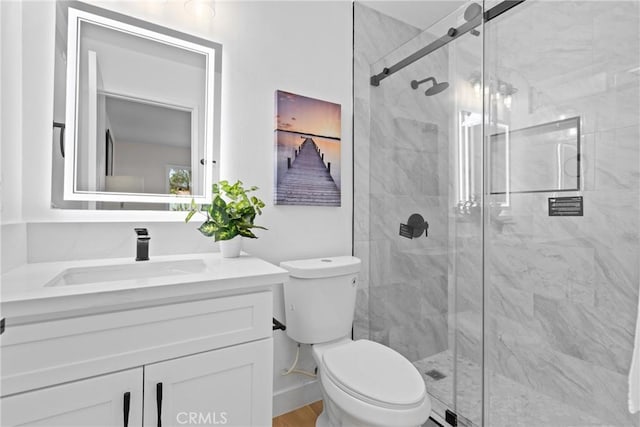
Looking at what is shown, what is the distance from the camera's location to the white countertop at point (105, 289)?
72cm

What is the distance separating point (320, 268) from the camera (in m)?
1.45

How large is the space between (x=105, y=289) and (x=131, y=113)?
2.80 ft

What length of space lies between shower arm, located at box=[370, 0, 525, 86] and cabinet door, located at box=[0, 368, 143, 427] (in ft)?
5.98

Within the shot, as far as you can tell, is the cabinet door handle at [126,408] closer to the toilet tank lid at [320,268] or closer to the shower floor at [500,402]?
the toilet tank lid at [320,268]

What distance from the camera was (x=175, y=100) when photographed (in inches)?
55.6

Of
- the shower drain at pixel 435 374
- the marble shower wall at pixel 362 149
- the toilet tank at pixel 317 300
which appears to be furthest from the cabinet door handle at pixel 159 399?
the shower drain at pixel 435 374

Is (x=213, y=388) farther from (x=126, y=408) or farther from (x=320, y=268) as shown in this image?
(x=320, y=268)

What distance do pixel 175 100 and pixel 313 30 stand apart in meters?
0.86

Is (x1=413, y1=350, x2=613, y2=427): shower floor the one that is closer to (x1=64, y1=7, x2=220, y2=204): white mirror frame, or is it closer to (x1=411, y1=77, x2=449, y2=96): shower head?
(x1=411, y1=77, x2=449, y2=96): shower head

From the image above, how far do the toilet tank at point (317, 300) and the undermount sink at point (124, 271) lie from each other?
441 mm

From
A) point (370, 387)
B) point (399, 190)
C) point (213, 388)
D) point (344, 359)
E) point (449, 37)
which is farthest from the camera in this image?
point (399, 190)

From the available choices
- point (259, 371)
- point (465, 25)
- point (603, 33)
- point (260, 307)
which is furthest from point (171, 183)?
point (603, 33)

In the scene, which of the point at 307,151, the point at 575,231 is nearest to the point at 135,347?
the point at 307,151

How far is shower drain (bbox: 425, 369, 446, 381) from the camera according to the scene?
5.27 ft
